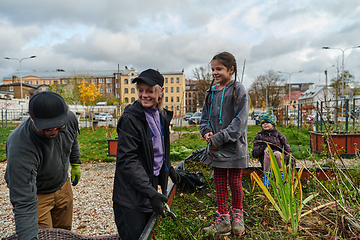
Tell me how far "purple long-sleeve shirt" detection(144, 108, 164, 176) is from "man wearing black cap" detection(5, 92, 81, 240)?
0.61m

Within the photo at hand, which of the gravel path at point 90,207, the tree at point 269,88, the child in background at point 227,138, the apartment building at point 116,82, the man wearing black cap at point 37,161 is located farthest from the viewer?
the apartment building at point 116,82

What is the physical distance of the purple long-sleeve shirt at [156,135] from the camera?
184 cm

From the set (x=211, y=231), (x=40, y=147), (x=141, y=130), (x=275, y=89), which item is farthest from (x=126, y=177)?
(x=275, y=89)

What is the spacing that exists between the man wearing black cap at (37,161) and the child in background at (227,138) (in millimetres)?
1263

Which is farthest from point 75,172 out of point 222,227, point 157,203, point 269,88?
point 269,88

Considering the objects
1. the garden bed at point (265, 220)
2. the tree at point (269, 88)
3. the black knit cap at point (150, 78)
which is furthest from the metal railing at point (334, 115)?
the tree at point (269, 88)

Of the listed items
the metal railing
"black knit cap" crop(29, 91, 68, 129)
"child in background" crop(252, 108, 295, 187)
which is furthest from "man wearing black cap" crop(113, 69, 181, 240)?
"child in background" crop(252, 108, 295, 187)

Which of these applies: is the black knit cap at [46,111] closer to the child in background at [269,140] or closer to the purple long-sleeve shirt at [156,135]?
the purple long-sleeve shirt at [156,135]

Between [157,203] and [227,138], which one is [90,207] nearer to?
[157,203]

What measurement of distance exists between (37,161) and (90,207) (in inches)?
96.9

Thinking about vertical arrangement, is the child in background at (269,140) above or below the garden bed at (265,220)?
above

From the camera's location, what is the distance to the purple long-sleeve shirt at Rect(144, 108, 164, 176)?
6.02 feet

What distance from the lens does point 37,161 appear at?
1643 mm

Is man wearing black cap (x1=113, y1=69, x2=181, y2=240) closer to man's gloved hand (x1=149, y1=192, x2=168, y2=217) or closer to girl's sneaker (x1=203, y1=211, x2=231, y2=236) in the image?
man's gloved hand (x1=149, y1=192, x2=168, y2=217)
